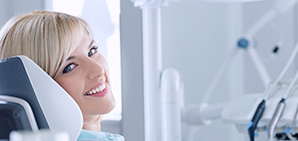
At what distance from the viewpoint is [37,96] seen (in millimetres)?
→ 746

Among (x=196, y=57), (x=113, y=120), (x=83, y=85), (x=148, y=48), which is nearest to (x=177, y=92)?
(x=148, y=48)

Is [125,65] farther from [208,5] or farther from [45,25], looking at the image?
[45,25]

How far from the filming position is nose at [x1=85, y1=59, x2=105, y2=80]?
0.87 meters

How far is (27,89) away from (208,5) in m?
1.16

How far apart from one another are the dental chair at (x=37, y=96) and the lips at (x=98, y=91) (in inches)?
4.0

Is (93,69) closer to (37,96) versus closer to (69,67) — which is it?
(69,67)

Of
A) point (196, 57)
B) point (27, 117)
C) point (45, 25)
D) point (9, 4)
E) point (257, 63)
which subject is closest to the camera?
point (27, 117)

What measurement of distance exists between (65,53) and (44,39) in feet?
0.14

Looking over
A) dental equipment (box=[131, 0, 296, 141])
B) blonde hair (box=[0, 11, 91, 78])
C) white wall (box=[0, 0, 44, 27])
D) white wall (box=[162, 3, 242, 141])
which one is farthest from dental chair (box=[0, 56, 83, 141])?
white wall (box=[162, 3, 242, 141])

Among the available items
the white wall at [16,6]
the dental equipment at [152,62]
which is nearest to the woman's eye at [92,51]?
the dental equipment at [152,62]

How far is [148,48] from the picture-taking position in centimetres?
116

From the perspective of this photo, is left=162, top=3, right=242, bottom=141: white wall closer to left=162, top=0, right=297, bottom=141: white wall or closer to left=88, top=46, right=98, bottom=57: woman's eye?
left=162, top=0, right=297, bottom=141: white wall

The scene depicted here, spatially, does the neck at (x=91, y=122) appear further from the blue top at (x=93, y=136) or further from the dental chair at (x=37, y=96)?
the dental chair at (x=37, y=96)

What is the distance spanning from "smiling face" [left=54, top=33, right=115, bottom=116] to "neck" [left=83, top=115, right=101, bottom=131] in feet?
0.10
